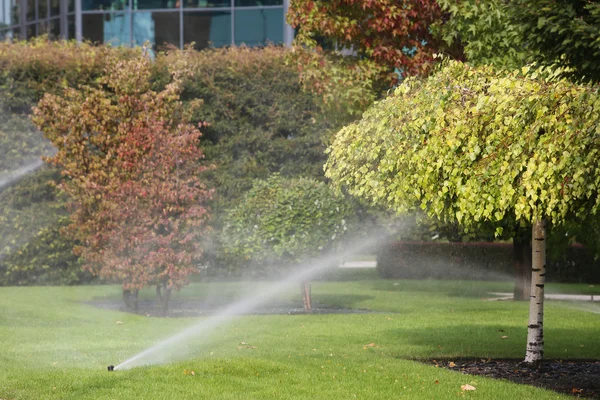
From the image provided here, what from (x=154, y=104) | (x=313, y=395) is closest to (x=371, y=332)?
(x=313, y=395)

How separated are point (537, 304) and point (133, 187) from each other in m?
7.78

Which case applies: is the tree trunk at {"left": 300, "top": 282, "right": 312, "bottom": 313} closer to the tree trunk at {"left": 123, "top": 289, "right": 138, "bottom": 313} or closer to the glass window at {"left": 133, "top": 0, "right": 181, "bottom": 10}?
the tree trunk at {"left": 123, "top": 289, "right": 138, "bottom": 313}

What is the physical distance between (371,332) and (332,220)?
3.27 meters

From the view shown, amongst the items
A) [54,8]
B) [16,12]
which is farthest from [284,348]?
[16,12]

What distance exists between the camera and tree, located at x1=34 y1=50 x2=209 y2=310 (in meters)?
16.5

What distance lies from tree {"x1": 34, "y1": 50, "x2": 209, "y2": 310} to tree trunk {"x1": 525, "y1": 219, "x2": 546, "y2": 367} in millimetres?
6878

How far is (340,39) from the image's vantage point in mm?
19156

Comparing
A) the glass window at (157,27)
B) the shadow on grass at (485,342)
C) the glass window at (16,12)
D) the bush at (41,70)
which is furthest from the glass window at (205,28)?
the shadow on grass at (485,342)

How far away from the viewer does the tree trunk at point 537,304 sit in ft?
36.3

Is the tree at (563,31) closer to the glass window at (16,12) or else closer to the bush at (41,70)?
the bush at (41,70)

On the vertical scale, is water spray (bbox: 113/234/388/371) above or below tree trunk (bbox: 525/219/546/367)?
below

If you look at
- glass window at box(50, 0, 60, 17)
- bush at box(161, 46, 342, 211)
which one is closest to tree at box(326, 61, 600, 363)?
bush at box(161, 46, 342, 211)

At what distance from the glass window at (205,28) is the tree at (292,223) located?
44.7 feet

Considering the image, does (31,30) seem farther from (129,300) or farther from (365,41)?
(129,300)
